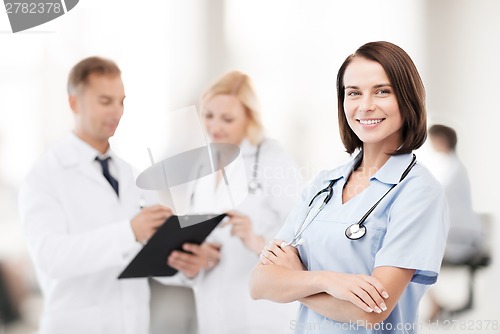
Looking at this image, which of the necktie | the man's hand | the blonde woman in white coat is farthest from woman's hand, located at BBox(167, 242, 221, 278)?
the necktie

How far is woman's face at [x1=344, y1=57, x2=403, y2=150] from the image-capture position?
1.57 m

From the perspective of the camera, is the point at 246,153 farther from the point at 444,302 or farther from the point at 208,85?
the point at 444,302

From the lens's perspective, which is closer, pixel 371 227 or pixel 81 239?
pixel 371 227

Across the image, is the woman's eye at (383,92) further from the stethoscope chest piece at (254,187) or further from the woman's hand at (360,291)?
the stethoscope chest piece at (254,187)

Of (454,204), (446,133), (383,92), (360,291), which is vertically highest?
(383,92)

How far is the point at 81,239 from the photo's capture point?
2691 mm

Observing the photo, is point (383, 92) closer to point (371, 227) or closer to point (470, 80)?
point (371, 227)

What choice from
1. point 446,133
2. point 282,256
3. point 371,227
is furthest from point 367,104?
point 446,133

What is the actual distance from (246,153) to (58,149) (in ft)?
2.50

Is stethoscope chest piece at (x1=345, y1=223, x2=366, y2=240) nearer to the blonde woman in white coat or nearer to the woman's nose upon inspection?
the woman's nose

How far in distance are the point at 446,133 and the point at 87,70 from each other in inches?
58.2

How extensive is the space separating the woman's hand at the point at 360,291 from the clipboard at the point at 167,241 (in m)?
1.22

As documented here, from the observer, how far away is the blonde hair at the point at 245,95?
2723mm

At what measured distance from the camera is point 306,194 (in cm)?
183
